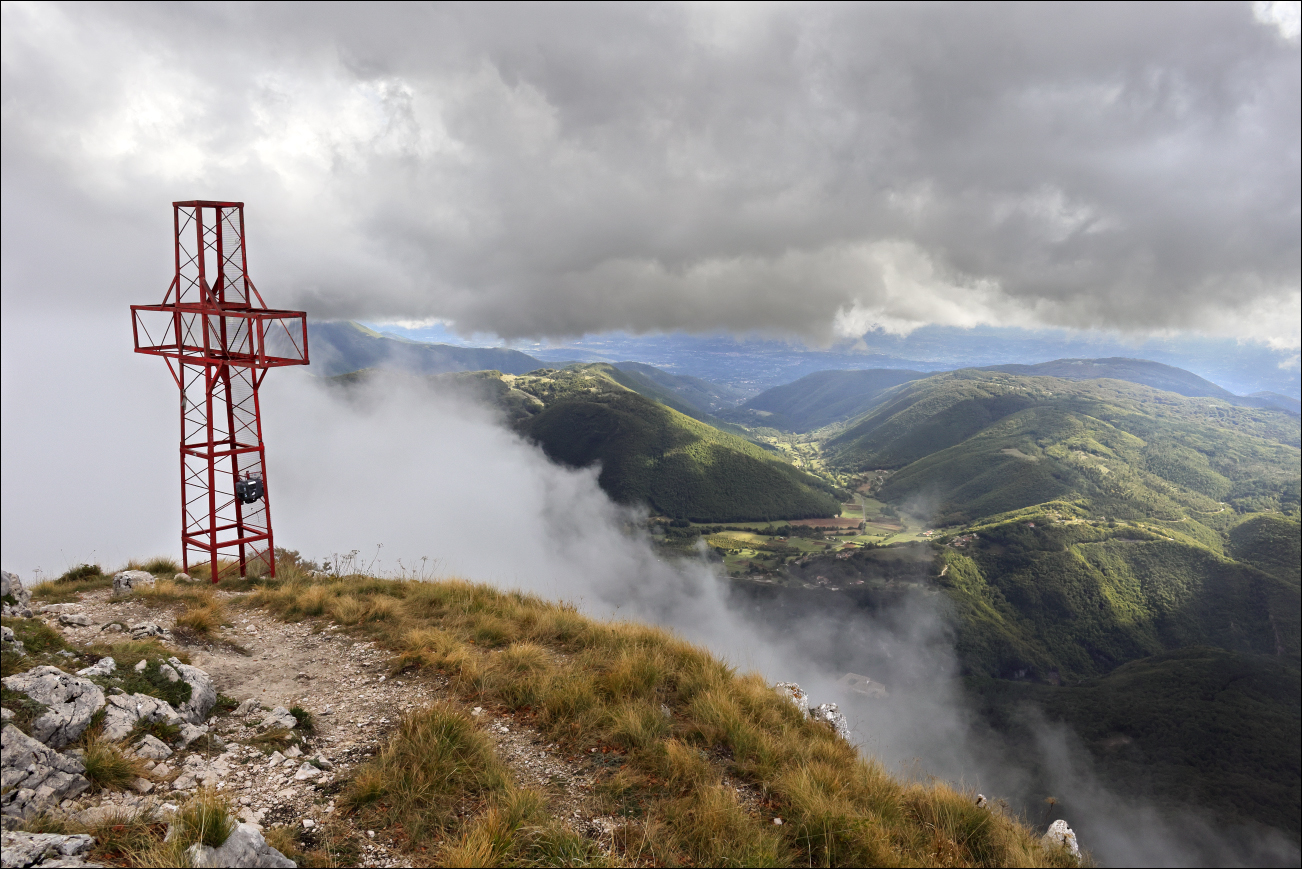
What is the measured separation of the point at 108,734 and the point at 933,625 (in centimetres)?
19974

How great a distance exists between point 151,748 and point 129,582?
1027 cm

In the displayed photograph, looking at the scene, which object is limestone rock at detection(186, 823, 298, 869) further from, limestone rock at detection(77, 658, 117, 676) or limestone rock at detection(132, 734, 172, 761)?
limestone rock at detection(77, 658, 117, 676)

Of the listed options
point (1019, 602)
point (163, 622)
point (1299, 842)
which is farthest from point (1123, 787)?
point (163, 622)

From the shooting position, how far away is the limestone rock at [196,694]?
23.8 feet

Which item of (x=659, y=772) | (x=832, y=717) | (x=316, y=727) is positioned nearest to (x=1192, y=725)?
(x=832, y=717)

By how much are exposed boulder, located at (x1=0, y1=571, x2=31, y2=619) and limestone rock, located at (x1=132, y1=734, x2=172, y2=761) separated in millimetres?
6079

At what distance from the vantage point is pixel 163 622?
1087 centimetres

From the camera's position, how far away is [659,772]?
7.05 m

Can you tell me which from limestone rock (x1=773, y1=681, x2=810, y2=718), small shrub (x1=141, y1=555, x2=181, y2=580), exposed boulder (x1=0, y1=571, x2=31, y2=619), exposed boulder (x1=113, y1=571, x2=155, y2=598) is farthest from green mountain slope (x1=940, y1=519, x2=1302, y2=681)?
exposed boulder (x1=0, y1=571, x2=31, y2=619)

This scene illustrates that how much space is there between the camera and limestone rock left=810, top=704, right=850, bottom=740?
10.7 meters

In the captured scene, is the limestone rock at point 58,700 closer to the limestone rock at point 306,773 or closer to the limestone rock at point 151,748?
the limestone rock at point 151,748

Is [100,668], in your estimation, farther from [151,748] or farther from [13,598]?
[13,598]

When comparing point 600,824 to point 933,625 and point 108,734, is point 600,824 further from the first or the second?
point 933,625

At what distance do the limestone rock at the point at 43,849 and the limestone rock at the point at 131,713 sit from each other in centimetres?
211
